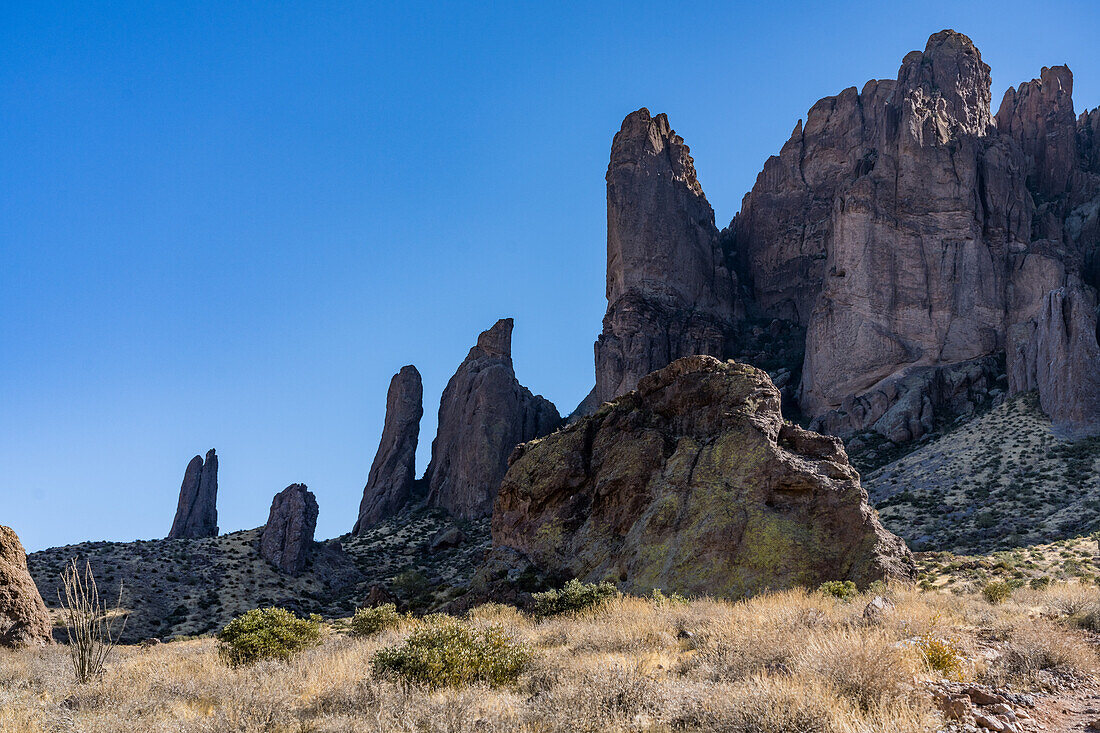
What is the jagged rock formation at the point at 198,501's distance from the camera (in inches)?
2906

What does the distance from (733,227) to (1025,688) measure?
3615 inches

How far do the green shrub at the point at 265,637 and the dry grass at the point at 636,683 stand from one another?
63 cm

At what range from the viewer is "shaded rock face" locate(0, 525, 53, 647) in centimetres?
1894

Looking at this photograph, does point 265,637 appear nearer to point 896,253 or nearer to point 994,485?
point 994,485

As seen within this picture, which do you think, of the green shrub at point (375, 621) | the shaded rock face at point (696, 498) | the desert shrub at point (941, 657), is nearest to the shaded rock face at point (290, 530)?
the shaded rock face at point (696, 498)

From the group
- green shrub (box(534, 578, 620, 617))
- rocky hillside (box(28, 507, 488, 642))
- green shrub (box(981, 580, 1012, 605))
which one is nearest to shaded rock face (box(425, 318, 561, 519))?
rocky hillside (box(28, 507, 488, 642))

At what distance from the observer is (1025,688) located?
867 centimetres

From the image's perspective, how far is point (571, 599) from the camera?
Result: 17391 millimetres

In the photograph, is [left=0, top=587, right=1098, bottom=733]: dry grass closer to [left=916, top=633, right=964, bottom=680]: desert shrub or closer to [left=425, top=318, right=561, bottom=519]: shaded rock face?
[left=916, top=633, right=964, bottom=680]: desert shrub

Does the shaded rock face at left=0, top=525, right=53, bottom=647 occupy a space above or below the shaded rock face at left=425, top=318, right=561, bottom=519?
below

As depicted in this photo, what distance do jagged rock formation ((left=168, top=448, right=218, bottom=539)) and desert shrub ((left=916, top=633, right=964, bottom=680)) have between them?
76.4 metres

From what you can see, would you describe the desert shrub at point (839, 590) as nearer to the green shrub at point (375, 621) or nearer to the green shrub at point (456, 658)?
the green shrub at point (456, 658)

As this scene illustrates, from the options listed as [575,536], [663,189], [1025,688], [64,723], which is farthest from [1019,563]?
[663,189]

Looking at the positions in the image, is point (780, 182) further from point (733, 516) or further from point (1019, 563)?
point (733, 516)
